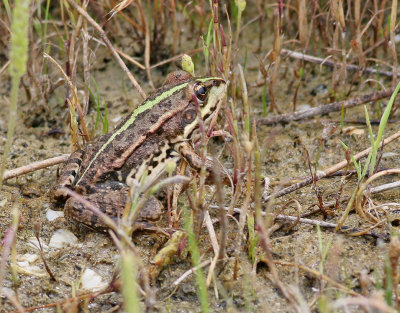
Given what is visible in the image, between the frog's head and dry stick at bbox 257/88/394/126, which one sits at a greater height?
the frog's head

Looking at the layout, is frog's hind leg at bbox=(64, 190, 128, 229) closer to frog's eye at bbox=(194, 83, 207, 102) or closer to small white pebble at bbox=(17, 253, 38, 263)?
small white pebble at bbox=(17, 253, 38, 263)

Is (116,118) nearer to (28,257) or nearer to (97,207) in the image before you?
(97,207)

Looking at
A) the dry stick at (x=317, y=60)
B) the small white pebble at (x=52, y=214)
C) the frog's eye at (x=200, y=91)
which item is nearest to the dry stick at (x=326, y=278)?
the frog's eye at (x=200, y=91)

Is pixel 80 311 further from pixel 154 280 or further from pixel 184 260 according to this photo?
pixel 184 260

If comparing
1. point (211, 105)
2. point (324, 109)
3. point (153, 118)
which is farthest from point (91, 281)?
point (324, 109)

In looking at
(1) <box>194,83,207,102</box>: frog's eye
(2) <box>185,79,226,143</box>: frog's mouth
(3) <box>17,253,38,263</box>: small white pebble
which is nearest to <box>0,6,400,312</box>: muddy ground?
(3) <box>17,253,38,263</box>: small white pebble

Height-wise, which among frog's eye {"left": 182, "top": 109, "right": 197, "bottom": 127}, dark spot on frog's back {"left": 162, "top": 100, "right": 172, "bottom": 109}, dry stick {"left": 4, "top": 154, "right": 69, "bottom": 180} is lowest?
dry stick {"left": 4, "top": 154, "right": 69, "bottom": 180}

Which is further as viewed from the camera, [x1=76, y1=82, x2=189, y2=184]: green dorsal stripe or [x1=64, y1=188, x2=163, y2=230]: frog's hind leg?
[x1=76, y1=82, x2=189, y2=184]: green dorsal stripe

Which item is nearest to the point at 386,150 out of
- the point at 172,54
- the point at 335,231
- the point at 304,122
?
the point at 304,122
